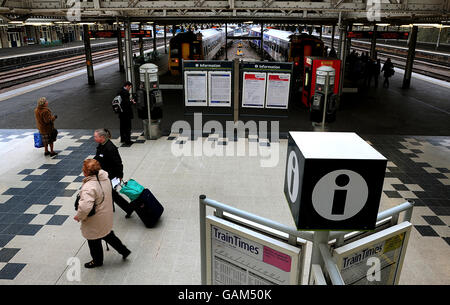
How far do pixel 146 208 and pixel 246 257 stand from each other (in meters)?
3.39

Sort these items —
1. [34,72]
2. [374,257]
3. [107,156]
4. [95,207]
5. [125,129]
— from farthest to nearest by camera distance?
[34,72]
[125,129]
[107,156]
[95,207]
[374,257]

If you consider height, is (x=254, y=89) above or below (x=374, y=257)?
below

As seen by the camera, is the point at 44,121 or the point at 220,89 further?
the point at 220,89

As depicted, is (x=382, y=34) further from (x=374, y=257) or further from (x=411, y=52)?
(x=374, y=257)

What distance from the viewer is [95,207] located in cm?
387

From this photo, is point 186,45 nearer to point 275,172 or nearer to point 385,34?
point 385,34

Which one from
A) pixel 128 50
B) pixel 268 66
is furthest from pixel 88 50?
pixel 268 66

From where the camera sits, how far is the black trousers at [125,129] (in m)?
8.46

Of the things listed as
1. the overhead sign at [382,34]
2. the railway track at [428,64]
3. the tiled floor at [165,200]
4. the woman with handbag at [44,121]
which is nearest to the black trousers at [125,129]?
the tiled floor at [165,200]

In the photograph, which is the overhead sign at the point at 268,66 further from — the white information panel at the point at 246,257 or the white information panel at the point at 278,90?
the white information panel at the point at 246,257

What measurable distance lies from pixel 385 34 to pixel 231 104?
8196 millimetres

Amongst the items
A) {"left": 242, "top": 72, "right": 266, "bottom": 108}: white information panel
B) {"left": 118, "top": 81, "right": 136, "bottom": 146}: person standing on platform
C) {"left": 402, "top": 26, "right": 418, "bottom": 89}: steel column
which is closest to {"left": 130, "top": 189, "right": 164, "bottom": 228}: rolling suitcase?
{"left": 118, "top": 81, "right": 136, "bottom": 146}: person standing on platform
